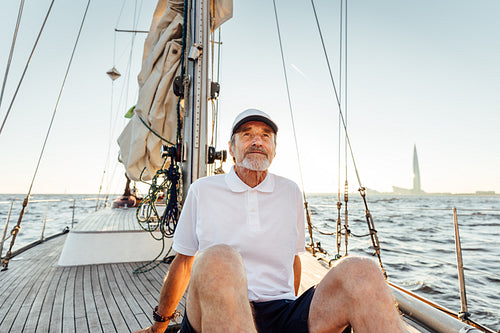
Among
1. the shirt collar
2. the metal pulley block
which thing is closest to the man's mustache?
the shirt collar

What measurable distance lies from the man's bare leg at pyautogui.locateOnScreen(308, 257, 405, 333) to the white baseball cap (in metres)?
0.64

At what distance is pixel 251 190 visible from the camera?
1.16m

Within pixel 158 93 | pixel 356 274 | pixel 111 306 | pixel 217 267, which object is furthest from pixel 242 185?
pixel 158 93

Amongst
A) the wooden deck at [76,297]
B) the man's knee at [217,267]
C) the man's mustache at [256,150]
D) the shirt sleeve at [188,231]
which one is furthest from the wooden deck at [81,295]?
the man's mustache at [256,150]

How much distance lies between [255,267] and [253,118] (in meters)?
0.62

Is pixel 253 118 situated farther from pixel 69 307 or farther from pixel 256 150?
pixel 69 307

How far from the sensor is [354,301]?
2.71 ft

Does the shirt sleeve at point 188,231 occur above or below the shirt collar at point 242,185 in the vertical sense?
below

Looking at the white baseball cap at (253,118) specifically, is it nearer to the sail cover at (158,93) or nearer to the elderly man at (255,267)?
the elderly man at (255,267)

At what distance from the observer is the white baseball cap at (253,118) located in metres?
1.25

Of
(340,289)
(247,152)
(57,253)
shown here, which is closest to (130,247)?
(57,253)

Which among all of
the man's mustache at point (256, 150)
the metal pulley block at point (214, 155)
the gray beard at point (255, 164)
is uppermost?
the metal pulley block at point (214, 155)

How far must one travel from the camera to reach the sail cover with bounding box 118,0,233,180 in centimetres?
290

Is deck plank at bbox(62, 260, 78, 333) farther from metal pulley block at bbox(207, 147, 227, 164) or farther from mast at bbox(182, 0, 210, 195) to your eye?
metal pulley block at bbox(207, 147, 227, 164)
